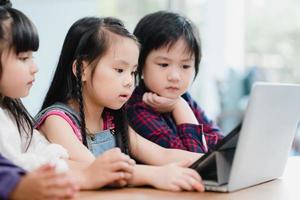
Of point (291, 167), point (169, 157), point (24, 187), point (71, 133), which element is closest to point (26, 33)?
point (71, 133)

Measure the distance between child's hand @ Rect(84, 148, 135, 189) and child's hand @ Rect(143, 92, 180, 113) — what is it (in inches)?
20.1

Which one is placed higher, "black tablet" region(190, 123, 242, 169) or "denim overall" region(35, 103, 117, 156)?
"black tablet" region(190, 123, 242, 169)

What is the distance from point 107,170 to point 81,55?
384 millimetres

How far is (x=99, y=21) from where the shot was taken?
1334 millimetres

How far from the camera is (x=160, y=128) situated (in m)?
1.49

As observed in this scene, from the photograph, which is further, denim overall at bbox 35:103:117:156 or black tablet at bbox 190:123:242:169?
denim overall at bbox 35:103:117:156

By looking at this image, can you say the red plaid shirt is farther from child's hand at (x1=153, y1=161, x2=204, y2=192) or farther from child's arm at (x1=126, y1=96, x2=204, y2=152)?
child's hand at (x1=153, y1=161, x2=204, y2=192)

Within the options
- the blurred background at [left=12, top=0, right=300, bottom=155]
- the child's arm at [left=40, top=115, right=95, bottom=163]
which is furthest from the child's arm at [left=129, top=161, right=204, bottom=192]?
the blurred background at [left=12, top=0, right=300, bottom=155]

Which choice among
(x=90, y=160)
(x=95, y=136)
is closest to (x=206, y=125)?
(x=95, y=136)

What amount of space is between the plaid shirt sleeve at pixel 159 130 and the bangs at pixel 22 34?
48 centimetres

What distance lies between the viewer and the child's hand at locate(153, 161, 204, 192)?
1.04 m

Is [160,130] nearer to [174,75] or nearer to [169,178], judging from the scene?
[174,75]

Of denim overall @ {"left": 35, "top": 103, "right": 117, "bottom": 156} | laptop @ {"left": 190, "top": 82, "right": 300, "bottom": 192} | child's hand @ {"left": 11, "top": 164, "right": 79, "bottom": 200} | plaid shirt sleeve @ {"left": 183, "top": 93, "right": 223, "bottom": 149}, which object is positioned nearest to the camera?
child's hand @ {"left": 11, "top": 164, "right": 79, "bottom": 200}

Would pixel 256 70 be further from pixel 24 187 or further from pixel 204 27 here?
pixel 24 187
